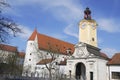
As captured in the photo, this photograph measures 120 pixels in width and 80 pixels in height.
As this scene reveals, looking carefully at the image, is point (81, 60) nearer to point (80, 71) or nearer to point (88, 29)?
point (80, 71)

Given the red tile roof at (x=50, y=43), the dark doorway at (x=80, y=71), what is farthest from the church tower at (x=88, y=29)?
the red tile roof at (x=50, y=43)

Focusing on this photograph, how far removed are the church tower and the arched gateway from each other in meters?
11.0

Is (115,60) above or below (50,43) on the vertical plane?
below

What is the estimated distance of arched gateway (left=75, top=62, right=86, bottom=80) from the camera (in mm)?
41172

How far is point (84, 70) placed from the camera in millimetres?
41969

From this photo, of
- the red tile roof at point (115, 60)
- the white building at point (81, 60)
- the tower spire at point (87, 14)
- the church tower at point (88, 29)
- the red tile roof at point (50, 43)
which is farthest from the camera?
the red tile roof at point (50, 43)

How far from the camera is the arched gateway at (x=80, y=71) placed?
41.2 m

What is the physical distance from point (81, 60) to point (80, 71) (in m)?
3.86

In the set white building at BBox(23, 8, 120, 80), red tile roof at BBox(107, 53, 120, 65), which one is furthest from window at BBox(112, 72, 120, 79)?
red tile roof at BBox(107, 53, 120, 65)

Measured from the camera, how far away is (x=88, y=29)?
52.5m

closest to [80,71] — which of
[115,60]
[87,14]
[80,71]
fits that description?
[80,71]

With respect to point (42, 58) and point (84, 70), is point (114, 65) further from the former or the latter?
point (42, 58)

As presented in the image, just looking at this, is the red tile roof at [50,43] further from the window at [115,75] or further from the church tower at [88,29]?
the window at [115,75]

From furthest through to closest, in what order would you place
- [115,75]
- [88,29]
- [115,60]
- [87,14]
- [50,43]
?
[50,43] < [87,14] < [88,29] < [115,60] < [115,75]
